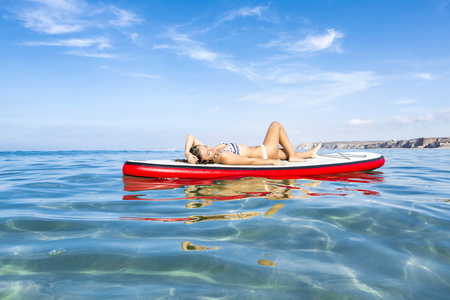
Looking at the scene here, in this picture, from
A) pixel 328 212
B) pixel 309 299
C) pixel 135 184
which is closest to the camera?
pixel 309 299

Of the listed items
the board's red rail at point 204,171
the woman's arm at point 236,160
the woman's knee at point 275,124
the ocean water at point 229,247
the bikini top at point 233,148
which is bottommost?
the ocean water at point 229,247

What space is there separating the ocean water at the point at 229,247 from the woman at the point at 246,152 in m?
2.06

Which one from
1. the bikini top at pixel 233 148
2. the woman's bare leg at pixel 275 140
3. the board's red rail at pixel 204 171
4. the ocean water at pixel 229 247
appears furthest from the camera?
the woman's bare leg at pixel 275 140

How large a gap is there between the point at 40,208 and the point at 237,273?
130 inches

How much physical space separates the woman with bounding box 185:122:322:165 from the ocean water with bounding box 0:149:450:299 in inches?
81.2

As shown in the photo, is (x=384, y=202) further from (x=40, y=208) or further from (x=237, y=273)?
(x=40, y=208)

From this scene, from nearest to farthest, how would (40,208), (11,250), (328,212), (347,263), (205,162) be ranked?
(347,263), (11,250), (328,212), (40,208), (205,162)

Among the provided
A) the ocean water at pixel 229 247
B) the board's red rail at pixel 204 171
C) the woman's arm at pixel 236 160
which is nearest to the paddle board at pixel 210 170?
the board's red rail at pixel 204 171

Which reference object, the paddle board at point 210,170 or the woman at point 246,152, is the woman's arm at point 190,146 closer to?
the woman at point 246,152

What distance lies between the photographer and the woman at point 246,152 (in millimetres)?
6422

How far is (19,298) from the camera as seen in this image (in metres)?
1.65

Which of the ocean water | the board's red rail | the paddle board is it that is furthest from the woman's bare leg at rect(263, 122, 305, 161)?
the ocean water

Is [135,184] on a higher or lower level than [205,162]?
lower

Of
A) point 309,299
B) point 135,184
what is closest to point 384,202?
point 309,299
